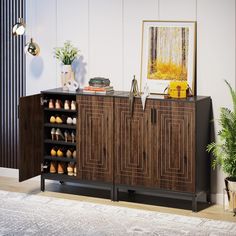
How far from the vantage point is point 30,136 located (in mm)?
6773

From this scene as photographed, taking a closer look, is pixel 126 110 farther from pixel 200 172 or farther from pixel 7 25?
pixel 7 25

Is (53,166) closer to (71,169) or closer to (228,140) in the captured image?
(71,169)

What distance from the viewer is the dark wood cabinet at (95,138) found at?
646 cm

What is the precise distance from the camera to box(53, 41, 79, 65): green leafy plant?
22.6 ft

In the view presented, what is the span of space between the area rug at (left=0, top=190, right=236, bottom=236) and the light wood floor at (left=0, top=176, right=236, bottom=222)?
17cm

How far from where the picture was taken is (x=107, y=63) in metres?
6.86

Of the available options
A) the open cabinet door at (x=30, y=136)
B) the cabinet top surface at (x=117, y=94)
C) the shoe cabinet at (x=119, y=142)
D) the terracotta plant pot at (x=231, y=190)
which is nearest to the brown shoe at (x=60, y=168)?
the shoe cabinet at (x=119, y=142)

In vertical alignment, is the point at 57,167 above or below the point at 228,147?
below

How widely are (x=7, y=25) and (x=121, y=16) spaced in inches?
55.1

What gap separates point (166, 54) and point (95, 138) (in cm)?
106

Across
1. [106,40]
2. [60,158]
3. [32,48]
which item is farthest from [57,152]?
[106,40]

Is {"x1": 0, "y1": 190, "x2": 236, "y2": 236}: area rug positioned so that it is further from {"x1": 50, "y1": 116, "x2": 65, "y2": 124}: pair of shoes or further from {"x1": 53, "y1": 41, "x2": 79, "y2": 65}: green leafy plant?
{"x1": 53, "y1": 41, "x2": 79, "y2": 65}: green leafy plant

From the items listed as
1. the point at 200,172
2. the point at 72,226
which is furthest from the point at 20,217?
the point at 200,172

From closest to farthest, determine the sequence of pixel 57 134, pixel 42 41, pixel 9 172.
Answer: pixel 57 134, pixel 42 41, pixel 9 172
